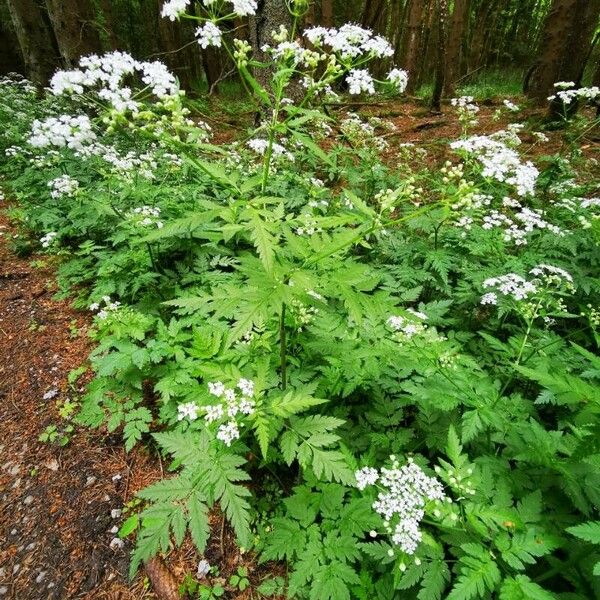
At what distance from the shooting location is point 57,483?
3.16 metres

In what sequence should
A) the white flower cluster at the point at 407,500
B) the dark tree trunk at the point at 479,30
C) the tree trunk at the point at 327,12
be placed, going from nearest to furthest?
the white flower cluster at the point at 407,500
the tree trunk at the point at 327,12
the dark tree trunk at the point at 479,30

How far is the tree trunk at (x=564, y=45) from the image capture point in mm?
8469

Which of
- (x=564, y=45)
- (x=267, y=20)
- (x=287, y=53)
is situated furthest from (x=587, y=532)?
(x=564, y=45)

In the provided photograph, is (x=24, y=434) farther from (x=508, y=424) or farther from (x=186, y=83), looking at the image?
(x=186, y=83)

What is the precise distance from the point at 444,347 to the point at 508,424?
64cm

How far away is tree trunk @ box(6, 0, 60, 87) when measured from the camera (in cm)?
1018

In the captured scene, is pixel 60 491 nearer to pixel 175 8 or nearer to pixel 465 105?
pixel 175 8

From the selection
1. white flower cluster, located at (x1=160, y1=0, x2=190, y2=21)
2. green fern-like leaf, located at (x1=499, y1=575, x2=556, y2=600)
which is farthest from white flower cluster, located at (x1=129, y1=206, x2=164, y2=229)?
green fern-like leaf, located at (x1=499, y1=575, x2=556, y2=600)

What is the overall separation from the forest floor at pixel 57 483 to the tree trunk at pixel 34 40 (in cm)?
988

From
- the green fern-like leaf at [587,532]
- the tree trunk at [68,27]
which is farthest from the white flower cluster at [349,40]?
the tree trunk at [68,27]

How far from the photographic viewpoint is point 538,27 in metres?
26.7

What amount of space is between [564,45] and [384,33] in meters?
19.9

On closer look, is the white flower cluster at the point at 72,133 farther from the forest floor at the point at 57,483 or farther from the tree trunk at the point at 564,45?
the tree trunk at the point at 564,45

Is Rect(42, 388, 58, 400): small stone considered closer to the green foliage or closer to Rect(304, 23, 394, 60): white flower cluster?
the green foliage
